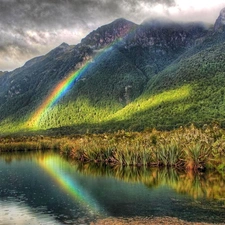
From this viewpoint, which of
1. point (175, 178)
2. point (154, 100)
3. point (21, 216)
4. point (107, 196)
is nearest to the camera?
point (21, 216)

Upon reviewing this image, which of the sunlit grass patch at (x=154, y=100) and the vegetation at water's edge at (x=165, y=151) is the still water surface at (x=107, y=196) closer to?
the vegetation at water's edge at (x=165, y=151)

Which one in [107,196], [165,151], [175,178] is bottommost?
[107,196]

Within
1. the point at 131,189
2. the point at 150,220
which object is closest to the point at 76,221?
the point at 150,220

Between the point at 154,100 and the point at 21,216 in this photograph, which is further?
the point at 154,100

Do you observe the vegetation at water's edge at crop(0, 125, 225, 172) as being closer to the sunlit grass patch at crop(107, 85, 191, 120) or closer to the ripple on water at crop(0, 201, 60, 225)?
the ripple on water at crop(0, 201, 60, 225)

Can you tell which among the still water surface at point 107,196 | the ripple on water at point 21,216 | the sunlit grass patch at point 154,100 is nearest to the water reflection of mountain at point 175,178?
the still water surface at point 107,196

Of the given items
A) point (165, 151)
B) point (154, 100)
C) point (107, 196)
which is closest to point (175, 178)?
point (165, 151)

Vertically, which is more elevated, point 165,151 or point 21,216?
point 165,151

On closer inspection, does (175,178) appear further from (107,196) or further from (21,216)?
(21,216)

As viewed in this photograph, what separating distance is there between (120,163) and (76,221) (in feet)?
103

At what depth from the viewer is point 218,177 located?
126ft

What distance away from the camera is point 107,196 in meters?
30.8

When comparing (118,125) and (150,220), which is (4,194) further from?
(118,125)

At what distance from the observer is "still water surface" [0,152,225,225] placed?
2416cm
